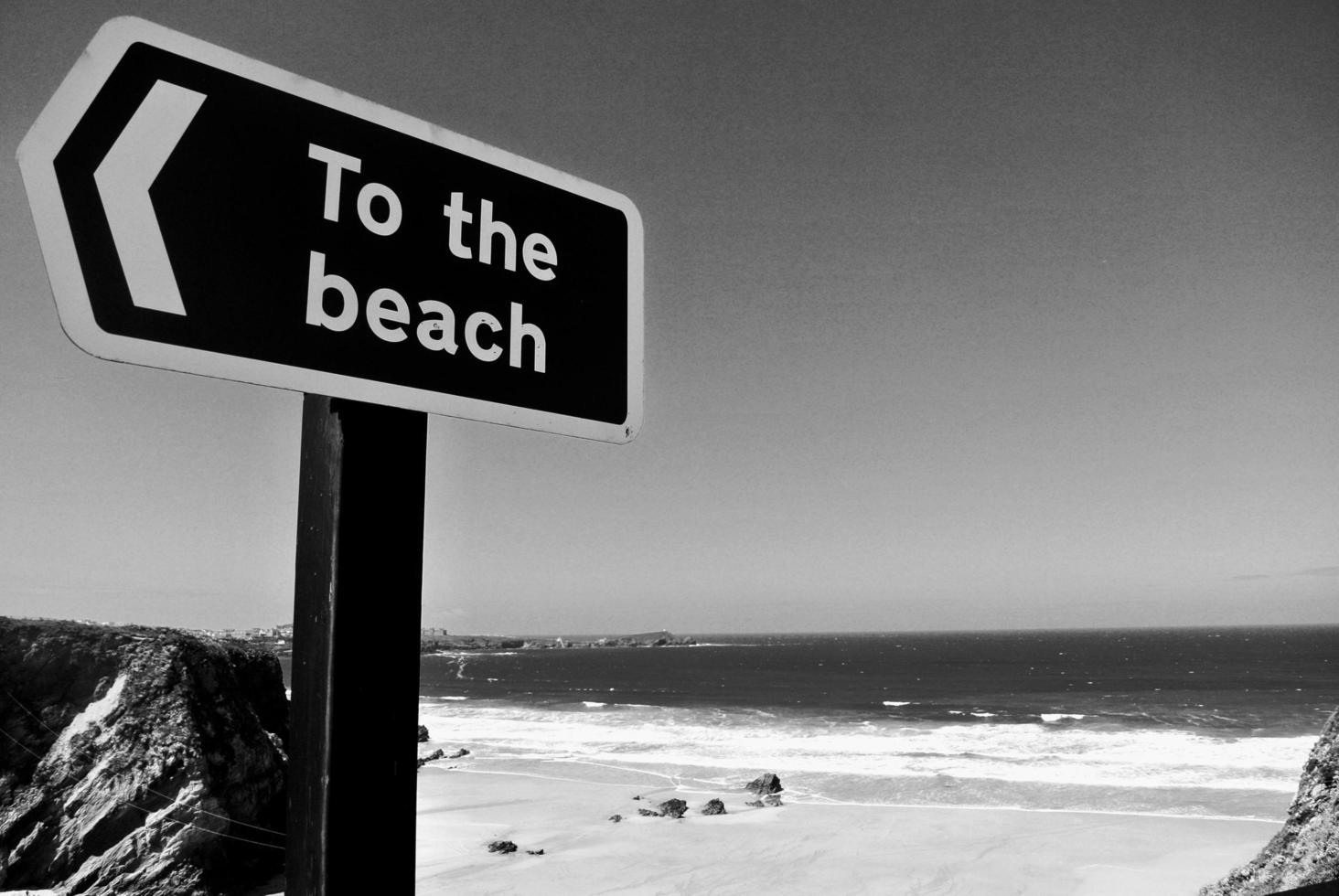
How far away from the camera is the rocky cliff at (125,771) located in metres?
7.59

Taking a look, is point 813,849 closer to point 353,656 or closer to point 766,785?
point 766,785

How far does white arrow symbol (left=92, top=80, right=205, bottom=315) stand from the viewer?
0.79 meters

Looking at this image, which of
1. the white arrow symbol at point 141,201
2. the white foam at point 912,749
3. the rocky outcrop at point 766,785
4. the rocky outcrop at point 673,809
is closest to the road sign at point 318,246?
the white arrow symbol at point 141,201

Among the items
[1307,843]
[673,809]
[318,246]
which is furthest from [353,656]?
[673,809]

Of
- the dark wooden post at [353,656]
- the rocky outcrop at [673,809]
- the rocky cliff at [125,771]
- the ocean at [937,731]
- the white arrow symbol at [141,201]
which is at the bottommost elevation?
the ocean at [937,731]

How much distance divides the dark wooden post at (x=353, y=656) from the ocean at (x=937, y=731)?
5.88 metres

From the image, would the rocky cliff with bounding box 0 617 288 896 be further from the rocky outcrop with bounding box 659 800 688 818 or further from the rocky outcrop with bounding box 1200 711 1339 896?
the rocky outcrop with bounding box 659 800 688 818

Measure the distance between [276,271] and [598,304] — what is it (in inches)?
18.3

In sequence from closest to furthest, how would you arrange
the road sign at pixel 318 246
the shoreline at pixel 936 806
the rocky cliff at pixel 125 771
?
the road sign at pixel 318 246 → the rocky cliff at pixel 125 771 → the shoreline at pixel 936 806

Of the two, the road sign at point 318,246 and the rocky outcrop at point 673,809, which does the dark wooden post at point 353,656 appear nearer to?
the road sign at point 318,246

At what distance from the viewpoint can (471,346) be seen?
42.3 inches

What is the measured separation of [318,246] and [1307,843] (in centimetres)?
520

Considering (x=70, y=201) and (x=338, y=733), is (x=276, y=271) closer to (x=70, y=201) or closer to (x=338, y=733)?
(x=70, y=201)

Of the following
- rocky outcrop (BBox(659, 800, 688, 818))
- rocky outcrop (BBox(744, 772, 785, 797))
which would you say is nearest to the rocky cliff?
rocky outcrop (BBox(659, 800, 688, 818))
